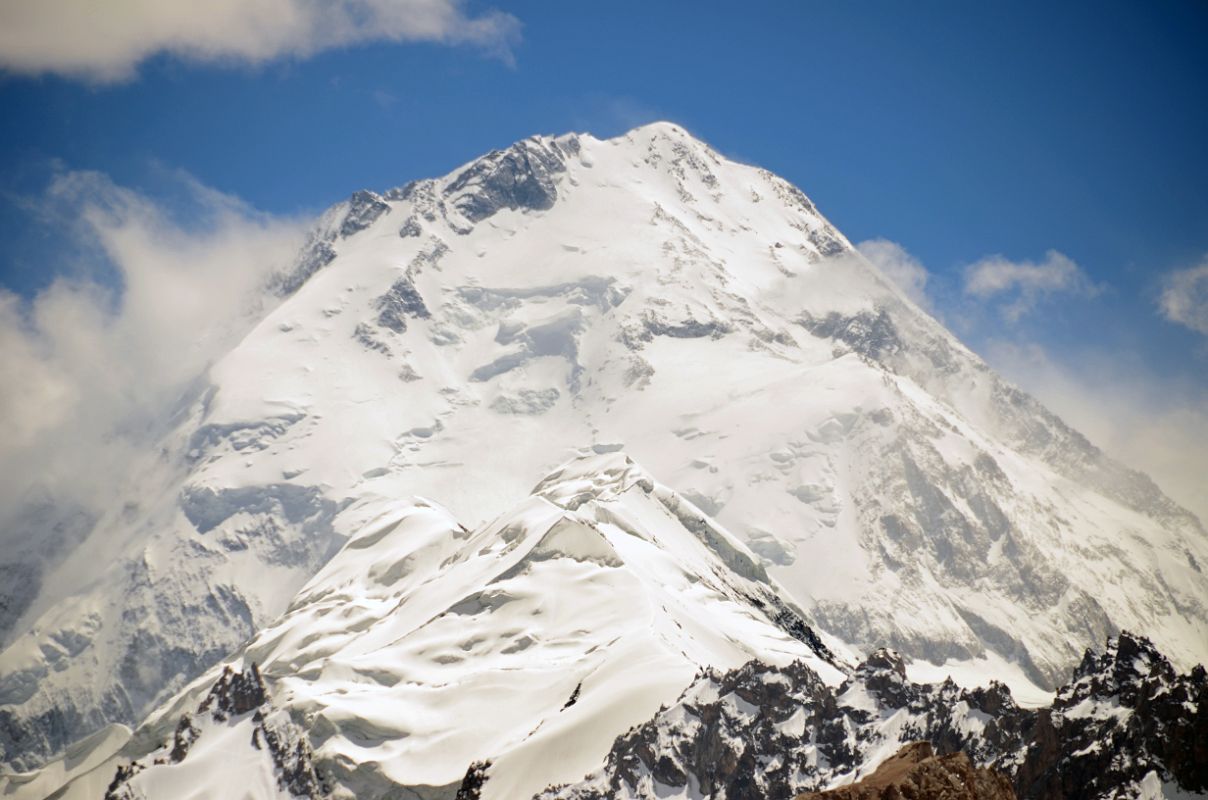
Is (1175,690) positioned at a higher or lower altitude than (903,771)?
higher

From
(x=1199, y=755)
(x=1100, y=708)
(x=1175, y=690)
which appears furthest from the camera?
(x=1100, y=708)

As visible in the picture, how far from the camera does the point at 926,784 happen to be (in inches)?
3406

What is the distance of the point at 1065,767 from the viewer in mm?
169250

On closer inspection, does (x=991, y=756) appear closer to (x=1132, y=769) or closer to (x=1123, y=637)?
(x=1123, y=637)

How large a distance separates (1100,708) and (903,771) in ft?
321

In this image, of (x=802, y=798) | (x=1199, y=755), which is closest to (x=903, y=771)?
(x=802, y=798)

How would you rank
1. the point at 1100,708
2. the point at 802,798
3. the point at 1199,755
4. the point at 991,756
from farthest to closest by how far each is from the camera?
the point at 991,756 → the point at 1100,708 → the point at 1199,755 → the point at 802,798

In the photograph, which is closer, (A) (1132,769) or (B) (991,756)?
(A) (1132,769)

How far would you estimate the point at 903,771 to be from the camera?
288ft

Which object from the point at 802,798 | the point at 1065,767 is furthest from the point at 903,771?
the point at 1065,767

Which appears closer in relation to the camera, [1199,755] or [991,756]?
[1199,755]

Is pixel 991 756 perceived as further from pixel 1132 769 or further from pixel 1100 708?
pixel 1132 769

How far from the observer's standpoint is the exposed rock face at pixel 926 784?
85750mm

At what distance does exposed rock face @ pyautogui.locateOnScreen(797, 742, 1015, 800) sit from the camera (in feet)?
281
